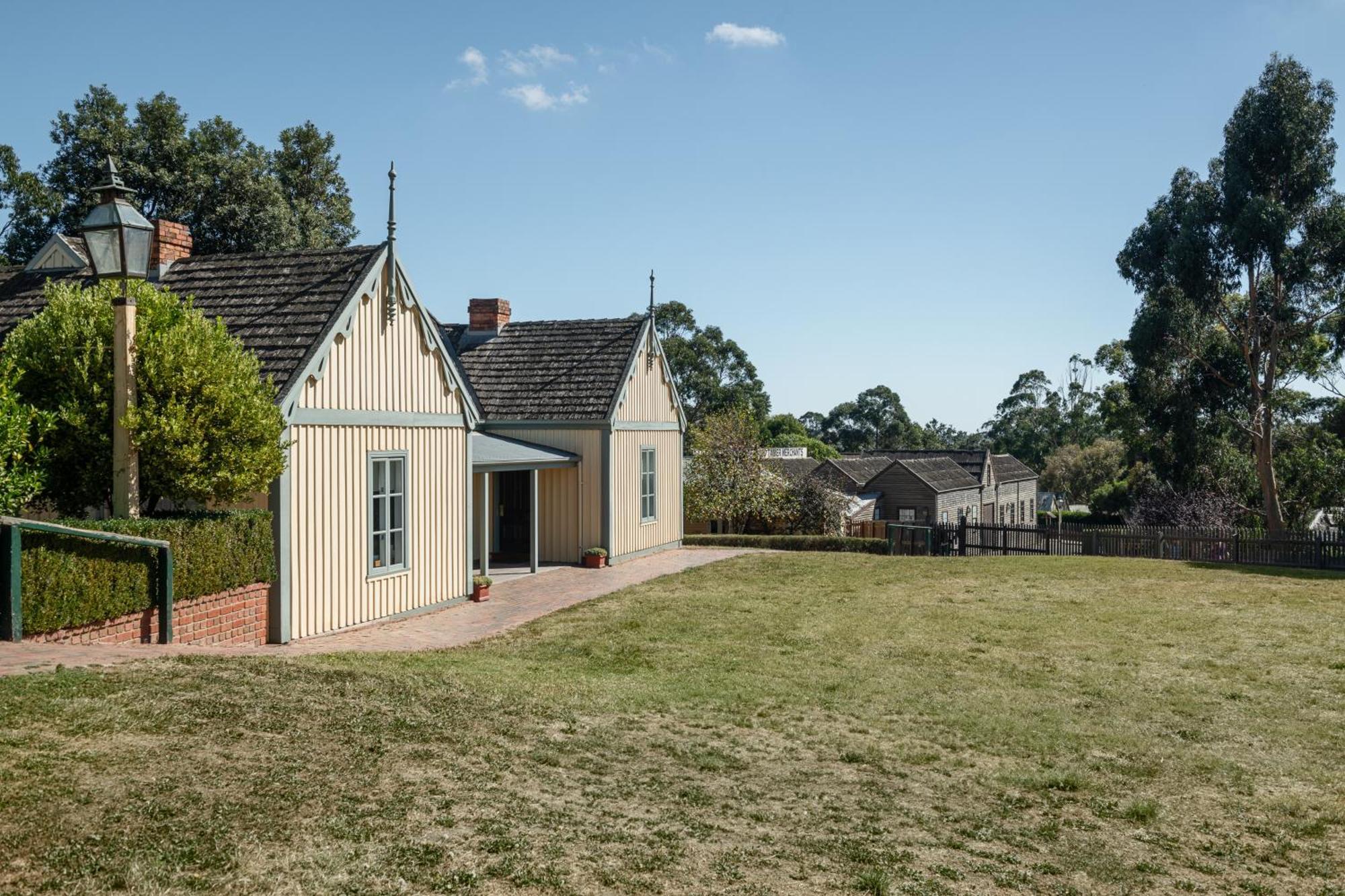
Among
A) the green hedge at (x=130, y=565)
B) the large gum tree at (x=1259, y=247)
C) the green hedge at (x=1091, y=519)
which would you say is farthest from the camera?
the green hedge at (x=1091, y=519)

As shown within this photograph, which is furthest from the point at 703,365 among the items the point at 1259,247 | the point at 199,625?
the point at 199,625

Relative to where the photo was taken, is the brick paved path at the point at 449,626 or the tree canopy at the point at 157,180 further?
the tree canopy at the point at 157,180

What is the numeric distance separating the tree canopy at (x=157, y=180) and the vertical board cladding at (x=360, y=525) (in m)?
24.2

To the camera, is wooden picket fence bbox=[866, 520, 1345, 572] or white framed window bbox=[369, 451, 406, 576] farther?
wooden picket fence bbox=[866, 520, 1345, 572]

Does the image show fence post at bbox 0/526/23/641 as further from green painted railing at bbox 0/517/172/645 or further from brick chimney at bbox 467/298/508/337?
brick chimney at bbox 467/298/508/337

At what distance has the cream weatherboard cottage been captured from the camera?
46.6 feet

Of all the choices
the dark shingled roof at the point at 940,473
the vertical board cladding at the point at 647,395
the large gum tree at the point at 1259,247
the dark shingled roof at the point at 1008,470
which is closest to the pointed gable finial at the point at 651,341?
the vertical board cladding at the point at 647,395

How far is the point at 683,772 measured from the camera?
8.08 metres

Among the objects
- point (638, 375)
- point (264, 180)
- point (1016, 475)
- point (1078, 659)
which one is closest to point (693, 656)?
point (1078, 659)

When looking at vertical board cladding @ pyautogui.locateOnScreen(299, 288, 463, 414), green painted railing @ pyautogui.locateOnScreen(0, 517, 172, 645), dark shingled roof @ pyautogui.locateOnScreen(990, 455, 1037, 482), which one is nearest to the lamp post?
green painted railing @ pyautogui.locateOnScreen(0, 517, 172, 645)

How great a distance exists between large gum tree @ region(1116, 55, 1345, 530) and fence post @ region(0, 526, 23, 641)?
129ft

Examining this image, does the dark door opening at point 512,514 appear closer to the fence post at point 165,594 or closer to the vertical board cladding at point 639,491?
the vertical board cladding at point 639,491

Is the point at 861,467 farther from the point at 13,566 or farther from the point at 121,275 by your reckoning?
the point at 13,566

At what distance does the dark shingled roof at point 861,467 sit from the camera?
52062 mm
